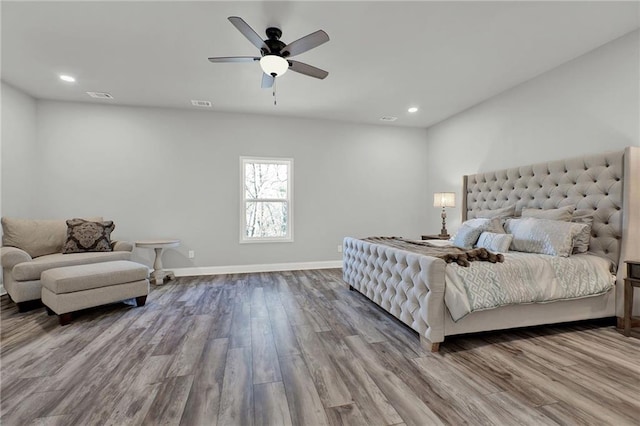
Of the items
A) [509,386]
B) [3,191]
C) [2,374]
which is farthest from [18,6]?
[509,386]

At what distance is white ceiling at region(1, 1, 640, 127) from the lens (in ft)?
8.05

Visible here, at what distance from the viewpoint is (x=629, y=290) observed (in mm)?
2498

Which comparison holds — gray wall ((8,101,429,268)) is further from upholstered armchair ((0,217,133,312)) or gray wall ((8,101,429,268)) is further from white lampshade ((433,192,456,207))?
white lampshade ((433,192,456,207))

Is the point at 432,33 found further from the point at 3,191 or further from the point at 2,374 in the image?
the point at 3,191

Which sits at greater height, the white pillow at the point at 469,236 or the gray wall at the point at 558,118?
the gray wall at the point at 558,118

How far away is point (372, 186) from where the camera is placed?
572 centimetres

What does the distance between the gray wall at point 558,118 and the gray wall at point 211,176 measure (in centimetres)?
126

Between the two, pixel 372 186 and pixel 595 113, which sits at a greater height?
pixel 595 113

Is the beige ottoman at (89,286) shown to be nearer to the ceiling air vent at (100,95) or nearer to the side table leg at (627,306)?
the ceiling air vent at (100,95)

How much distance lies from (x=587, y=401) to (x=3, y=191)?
20.0ft

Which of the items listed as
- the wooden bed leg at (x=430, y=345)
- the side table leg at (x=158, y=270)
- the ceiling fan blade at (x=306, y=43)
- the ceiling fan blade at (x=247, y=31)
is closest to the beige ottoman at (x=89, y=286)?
the side table leg at (x=158, y=270)

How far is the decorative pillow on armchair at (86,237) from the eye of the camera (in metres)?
3.80

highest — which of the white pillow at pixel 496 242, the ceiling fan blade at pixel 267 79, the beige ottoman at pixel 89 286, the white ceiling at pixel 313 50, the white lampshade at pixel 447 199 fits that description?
the white ceiling at pixel 313 50

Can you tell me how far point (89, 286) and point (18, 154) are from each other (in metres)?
2.64
